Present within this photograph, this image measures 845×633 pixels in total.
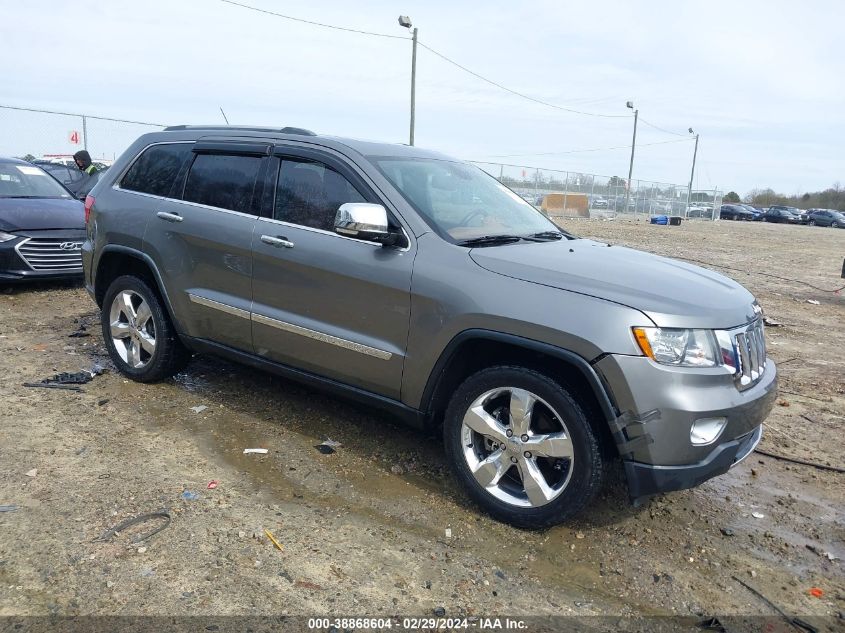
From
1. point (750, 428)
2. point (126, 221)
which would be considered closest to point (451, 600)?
point (750, 428)

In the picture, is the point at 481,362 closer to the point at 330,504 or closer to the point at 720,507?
the point at 330,504

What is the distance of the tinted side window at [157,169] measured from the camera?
4.89m

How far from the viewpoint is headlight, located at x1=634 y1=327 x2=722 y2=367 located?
118 inches

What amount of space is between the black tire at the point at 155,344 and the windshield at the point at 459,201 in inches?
79.7

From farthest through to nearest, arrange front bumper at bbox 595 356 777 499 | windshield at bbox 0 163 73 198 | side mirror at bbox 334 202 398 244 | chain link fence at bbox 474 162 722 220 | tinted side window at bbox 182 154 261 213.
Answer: chain link fence at bbox 474 162 722 220, windshield at bbox 0 163 73 198, tinted side window at bbox 182 154 261 213, side mirror at bbox 334 202 398 244, front bumper at bbox 595 356 777 499

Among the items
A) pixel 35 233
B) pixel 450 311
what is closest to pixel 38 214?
pixel 35 233

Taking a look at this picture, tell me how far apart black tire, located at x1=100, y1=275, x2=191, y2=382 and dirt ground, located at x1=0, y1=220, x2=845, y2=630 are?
164 millimetres

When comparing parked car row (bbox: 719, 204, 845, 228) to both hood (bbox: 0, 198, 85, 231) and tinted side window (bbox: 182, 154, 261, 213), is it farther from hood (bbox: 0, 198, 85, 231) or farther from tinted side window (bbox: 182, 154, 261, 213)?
tinted side window (bbox: 182, 154, 261, 213)

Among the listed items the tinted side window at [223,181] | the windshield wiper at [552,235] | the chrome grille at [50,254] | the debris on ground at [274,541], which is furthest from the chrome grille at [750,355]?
the chrome grille at [50,254]

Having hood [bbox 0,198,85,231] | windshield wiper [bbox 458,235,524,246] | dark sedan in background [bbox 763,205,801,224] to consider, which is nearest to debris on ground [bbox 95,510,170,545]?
windshield wiper [bbox 458,235,524,246]

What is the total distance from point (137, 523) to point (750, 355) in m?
3.04

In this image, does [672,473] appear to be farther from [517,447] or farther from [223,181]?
[223,181]

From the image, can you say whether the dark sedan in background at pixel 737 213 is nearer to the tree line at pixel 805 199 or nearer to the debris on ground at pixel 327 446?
the tree line at pixel 805 199

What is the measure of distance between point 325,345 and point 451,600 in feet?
5.33
